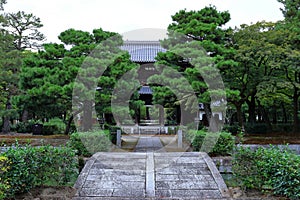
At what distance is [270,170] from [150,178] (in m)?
1.95

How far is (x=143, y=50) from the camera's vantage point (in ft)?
51.9

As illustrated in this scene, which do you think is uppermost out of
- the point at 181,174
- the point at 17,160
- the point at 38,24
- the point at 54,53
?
the point at 38,24

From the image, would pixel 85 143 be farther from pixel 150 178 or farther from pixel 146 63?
pixel 146 63

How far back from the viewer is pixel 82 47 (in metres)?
8.29

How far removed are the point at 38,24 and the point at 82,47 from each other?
802 cm

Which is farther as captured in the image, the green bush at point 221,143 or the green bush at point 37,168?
the green bush at point 221,143

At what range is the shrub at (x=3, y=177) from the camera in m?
3.32

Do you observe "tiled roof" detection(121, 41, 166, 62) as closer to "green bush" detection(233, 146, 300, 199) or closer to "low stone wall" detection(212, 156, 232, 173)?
"low stone wall" detection(212, 156, 232, 173)

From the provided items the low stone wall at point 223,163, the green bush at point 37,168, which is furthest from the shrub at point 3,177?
the low stone wall at point 223,163

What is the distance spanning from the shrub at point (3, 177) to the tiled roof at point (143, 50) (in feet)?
35.5

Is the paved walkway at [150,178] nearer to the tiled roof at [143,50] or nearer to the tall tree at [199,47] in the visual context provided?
the tall tree at [199,47]

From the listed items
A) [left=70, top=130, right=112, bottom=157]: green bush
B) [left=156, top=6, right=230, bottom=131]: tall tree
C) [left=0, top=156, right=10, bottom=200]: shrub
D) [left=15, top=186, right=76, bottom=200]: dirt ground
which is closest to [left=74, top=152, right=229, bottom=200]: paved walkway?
[left=15, top=186, right=76, bottom=200]: dirt ground

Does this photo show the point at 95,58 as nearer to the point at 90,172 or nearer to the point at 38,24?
the point at 90,172

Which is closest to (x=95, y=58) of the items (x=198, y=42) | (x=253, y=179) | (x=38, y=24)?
(x=198, y=42)
